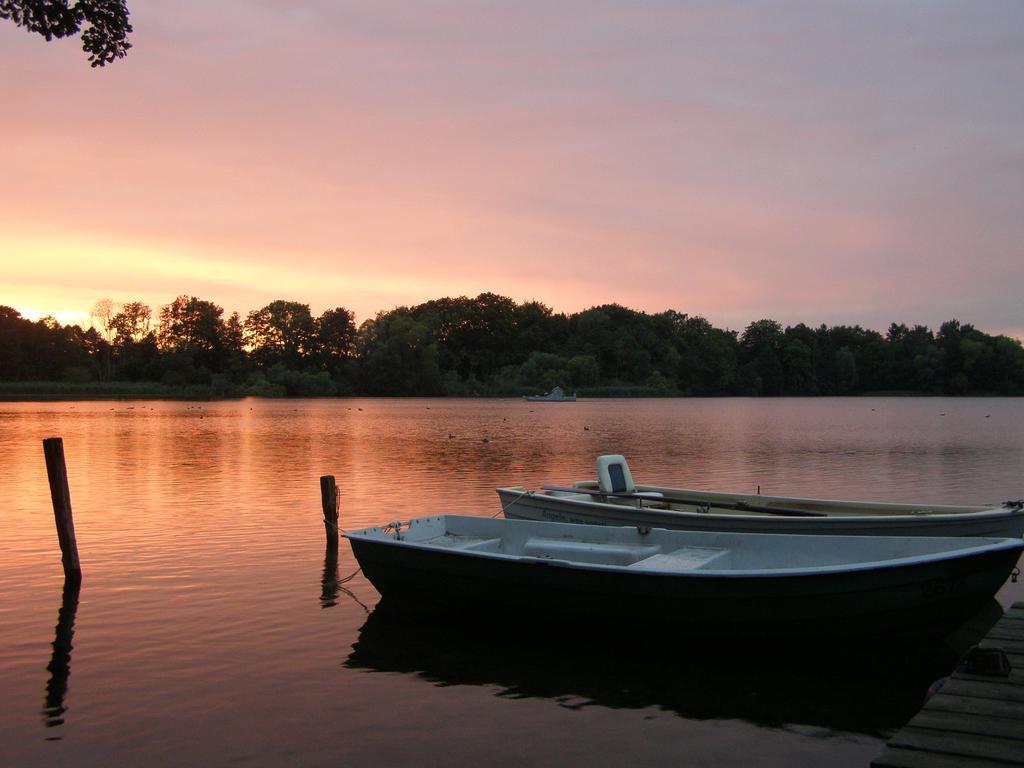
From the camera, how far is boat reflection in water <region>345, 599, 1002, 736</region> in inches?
345

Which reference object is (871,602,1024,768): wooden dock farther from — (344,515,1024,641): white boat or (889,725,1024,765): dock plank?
(344,515,1024,641): white boat

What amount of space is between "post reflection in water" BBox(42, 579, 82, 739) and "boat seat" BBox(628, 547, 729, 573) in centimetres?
626

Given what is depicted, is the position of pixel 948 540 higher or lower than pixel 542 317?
lower

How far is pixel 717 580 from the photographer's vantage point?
970cm

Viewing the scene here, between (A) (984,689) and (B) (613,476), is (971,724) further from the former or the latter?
(B) (613,476)

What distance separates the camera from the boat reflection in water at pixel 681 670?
345 inches

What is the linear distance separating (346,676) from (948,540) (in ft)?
22.9

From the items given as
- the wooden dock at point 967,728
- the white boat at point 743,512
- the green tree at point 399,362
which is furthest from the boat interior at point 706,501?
the green tree at point 399,362

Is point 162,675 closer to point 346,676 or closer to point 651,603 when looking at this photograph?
point 346,676

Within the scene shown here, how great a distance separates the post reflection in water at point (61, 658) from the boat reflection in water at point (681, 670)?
2.96 metres

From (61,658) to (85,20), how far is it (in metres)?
7.04

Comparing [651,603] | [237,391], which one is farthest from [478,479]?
[237,391]

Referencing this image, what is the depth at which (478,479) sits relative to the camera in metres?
27.9

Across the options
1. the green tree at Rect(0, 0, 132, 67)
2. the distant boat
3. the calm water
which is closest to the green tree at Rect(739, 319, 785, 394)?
the distant boat
